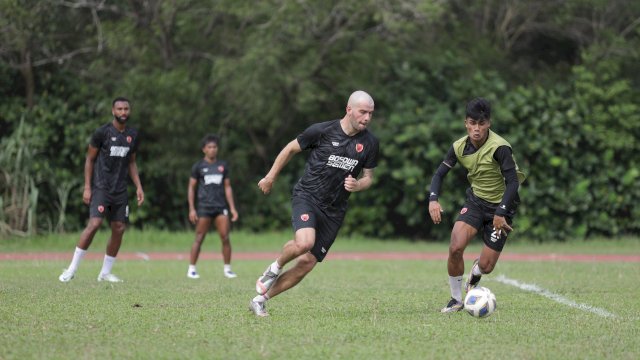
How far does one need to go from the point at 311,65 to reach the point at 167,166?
14.6ft

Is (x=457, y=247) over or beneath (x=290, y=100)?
beneath

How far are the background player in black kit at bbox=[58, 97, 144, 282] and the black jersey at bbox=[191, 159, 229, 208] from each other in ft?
7.40

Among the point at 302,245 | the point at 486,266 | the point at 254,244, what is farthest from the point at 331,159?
the point at 254,244

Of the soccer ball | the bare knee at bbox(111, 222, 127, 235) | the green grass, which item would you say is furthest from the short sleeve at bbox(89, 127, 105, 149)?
the green grass

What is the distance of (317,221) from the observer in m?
9.23

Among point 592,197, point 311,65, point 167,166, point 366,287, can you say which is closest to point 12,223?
point 167,166

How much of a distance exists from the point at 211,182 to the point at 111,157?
8.67 feet

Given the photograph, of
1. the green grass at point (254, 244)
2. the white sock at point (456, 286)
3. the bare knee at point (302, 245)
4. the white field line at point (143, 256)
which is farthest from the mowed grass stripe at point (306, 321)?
the green grass at point (254, 244)

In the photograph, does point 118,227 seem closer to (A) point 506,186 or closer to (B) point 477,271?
(B) point 477,271

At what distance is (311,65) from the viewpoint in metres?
23.2

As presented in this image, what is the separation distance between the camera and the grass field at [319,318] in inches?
282

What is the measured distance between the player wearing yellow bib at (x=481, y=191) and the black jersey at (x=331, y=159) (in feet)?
3.08

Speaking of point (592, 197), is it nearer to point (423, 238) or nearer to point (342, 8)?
point (423, 238)

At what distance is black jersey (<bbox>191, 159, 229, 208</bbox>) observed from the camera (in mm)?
15469
